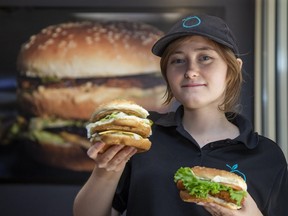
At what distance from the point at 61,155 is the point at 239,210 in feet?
7.83

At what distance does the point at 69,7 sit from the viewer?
133 inches

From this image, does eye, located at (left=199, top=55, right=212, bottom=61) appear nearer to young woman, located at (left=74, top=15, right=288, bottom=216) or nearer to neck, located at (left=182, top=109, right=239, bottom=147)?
young woman, located at (left=74, top=15, right=288, bottom=216)

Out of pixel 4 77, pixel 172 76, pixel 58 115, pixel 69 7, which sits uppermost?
pixel 172 76

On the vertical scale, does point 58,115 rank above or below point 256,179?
below

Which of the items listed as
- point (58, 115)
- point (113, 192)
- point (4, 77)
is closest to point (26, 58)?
point (4, 77)

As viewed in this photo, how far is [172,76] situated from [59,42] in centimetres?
230

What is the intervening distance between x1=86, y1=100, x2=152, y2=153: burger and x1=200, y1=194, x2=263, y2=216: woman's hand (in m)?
0.25

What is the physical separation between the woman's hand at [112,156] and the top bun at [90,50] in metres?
2.12

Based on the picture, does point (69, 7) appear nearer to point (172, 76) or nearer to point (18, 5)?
point (18, 5)

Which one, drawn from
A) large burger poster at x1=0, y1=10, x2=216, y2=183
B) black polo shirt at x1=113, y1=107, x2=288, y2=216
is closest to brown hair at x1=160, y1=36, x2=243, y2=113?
black polo shirt at x1=113, y1=107, x2=288, y2=216

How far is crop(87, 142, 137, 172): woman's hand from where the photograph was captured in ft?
3.93

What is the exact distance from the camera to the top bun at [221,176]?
1.17 metres

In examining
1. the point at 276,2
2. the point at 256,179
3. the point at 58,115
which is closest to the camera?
the point at 256,179

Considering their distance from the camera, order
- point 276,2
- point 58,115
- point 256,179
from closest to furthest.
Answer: point 256,179
point 276,2
point 58,115
